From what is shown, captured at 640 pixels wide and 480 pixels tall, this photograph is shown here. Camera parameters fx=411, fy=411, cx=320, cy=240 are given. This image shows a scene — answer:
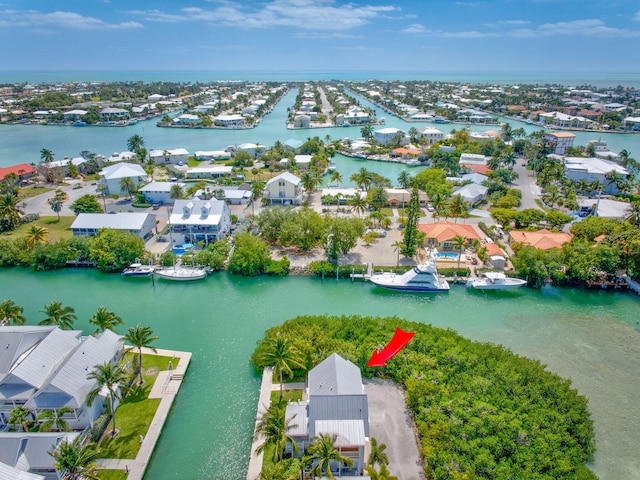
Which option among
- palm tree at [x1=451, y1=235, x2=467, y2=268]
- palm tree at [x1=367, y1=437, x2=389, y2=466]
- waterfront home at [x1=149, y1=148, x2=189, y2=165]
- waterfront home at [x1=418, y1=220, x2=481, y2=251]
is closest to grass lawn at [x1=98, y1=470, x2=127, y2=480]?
palm tree at [x1=367, y1=437, x2=389, y2=466]

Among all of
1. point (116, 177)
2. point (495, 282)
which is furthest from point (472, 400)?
point (116, 177)

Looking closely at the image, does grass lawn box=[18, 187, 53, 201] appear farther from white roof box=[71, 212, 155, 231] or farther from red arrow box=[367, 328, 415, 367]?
red arrow box=[367, 328, 415, 367]

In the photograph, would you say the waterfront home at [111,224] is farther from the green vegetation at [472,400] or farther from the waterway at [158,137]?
the waterway at [158,137]

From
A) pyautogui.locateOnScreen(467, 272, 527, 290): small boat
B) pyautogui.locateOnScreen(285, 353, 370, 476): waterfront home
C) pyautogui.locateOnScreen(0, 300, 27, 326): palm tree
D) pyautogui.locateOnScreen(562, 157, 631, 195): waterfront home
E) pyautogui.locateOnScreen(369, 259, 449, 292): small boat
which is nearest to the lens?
pyautogui.locateOnScreen(285, 353, 370, 476): waterfront home

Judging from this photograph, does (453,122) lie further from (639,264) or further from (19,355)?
(19,355)

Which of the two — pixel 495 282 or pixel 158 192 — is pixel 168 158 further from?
pixel 495 282

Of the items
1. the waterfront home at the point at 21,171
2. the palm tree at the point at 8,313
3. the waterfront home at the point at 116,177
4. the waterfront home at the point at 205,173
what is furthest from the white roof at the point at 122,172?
the palm tree at the point at 8,313

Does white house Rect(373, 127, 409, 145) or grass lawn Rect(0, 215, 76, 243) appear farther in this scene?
white house Rect(373, 127, 409, 145)
